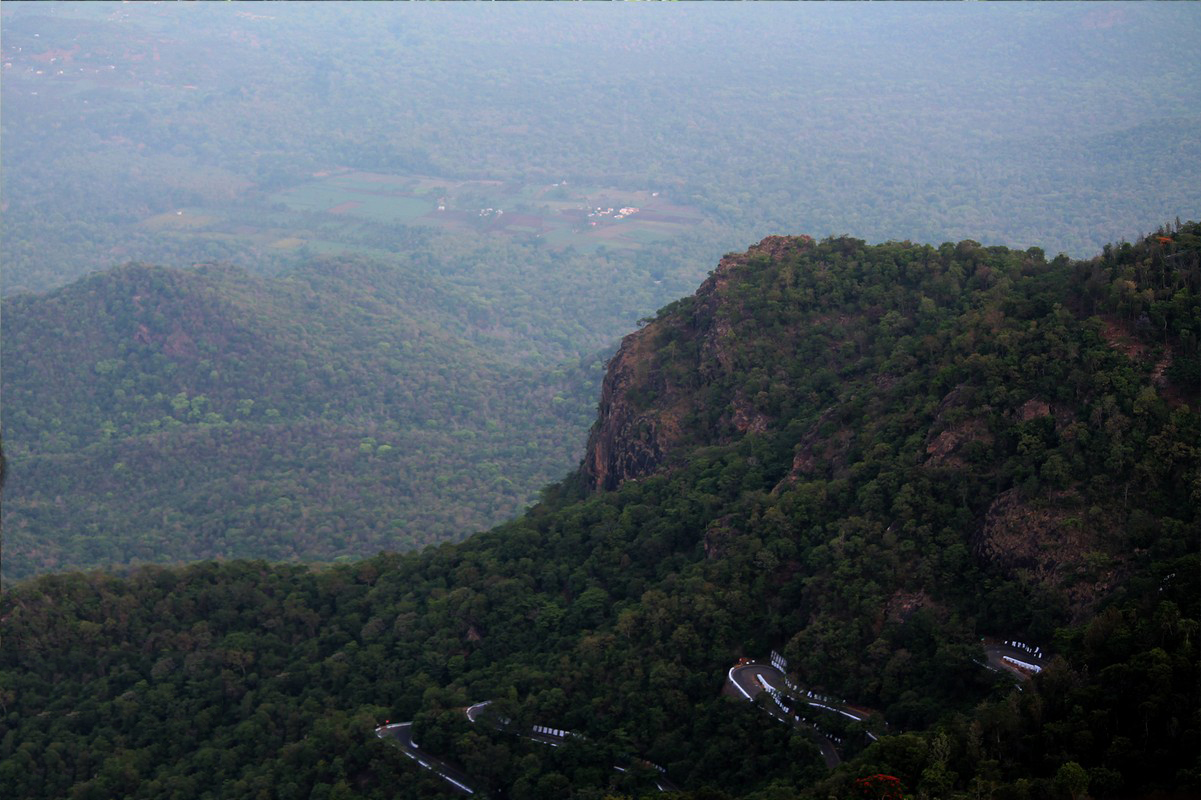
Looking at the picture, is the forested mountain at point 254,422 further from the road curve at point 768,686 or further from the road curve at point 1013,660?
the road curve at point 1013,660

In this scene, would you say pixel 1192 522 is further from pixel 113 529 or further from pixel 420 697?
pixel 113 529

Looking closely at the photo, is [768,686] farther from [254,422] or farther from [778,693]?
[254,422]

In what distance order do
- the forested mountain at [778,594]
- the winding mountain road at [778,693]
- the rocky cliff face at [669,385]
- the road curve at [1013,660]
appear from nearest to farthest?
the forested mountain at [778,594], the road curve at [1013,660], the winding mountain road at [778,693], the rocky cliff face at [669,385]

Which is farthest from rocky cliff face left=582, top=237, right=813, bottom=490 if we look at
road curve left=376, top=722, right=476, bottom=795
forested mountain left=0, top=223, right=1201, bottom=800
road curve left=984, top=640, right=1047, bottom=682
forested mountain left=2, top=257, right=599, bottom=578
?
forested mountain left=2, top=257, right=599, bottom=578

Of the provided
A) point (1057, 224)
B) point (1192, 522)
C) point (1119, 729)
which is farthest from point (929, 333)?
point (1057, 224)

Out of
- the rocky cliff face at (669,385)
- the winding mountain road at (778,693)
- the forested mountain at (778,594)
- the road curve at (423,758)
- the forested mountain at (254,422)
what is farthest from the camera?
the forested mountain at (254,422)

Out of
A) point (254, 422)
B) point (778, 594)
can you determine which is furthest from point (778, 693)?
point (254, 422)

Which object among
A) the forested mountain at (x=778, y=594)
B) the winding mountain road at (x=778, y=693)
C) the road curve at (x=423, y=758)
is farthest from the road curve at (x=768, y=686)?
the road curve at (x=423, y=758)
